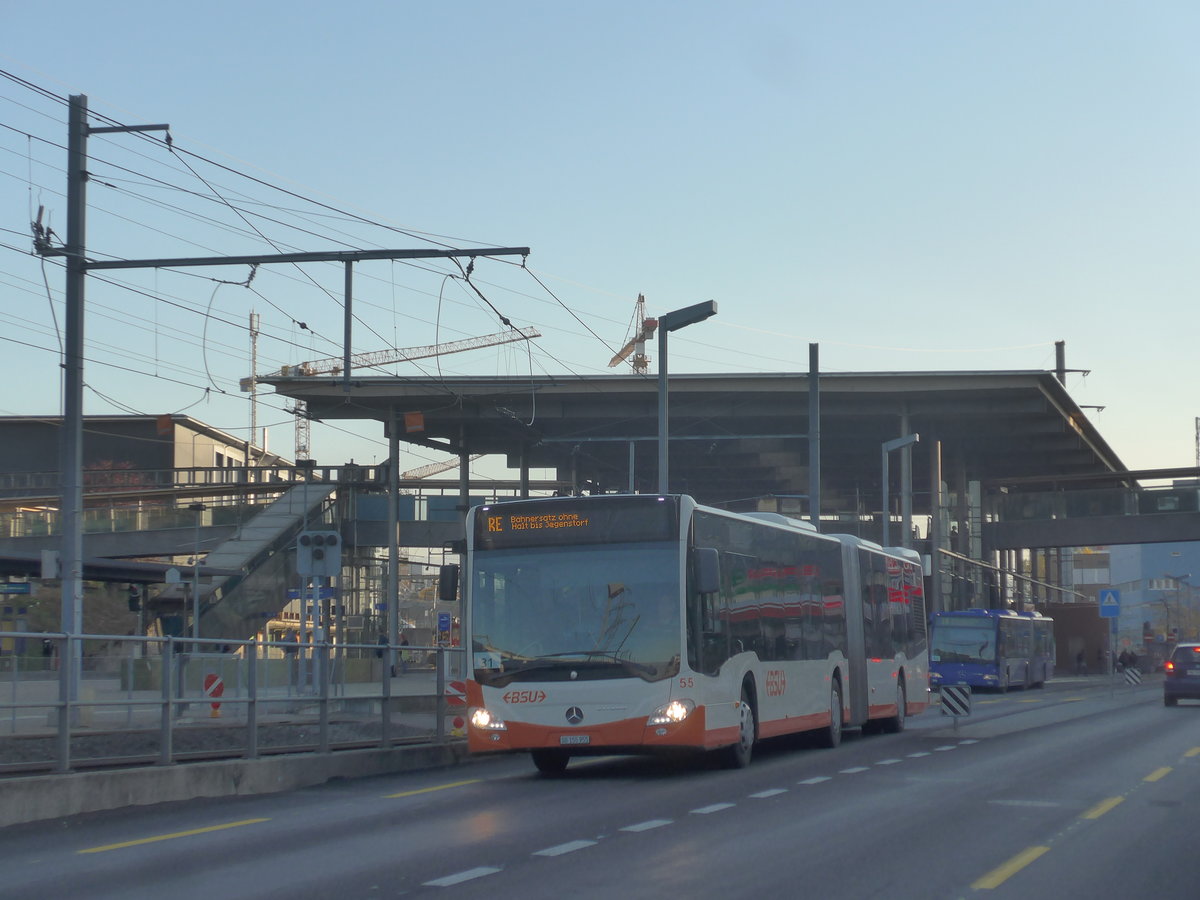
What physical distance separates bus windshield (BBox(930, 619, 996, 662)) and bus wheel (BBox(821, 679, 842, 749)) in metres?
29.9

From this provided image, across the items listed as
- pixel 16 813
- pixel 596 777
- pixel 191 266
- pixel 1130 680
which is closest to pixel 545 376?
pixel 1130 680

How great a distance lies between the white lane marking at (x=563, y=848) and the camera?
10.4 meters

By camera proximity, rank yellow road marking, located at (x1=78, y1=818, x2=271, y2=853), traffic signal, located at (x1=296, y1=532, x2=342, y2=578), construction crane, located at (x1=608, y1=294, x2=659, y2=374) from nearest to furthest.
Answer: yellow road marking, located at (x1=78, y1=818, x2=271, y2=853), traffic signal, located at (x1=296, y1=532, x2=342, y2=578), construction crane, located at (x1=608, y1=294, x2=659, y2=374)

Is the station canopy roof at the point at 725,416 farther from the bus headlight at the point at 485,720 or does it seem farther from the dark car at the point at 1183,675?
the bus headlight at the point at 485,720

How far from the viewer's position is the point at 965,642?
167ft

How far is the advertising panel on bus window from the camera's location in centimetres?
1702

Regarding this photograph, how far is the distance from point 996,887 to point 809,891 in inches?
46.4

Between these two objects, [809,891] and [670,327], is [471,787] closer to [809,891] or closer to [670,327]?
[809,891]

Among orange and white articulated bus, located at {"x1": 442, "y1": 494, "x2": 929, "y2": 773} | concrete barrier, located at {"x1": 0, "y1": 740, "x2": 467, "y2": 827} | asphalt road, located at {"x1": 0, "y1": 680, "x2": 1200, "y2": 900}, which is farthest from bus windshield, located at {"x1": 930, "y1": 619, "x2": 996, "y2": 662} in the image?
concrete barrier, located at {"x1": 0, "y1": 740, "x2": 467, "y2": 827}

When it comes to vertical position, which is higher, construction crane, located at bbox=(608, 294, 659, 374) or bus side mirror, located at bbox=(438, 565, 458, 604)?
construction crane, located at bbox=(608, 294, 659, 374)

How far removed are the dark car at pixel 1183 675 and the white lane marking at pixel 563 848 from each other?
31.1 meters

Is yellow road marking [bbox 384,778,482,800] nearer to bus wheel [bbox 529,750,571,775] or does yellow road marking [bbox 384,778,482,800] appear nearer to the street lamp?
bus wheel [bbox 529,750,571,775]

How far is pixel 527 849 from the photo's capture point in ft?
34.9

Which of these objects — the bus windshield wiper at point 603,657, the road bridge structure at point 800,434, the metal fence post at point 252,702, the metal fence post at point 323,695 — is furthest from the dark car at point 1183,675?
the metal fence post at point 252,702
